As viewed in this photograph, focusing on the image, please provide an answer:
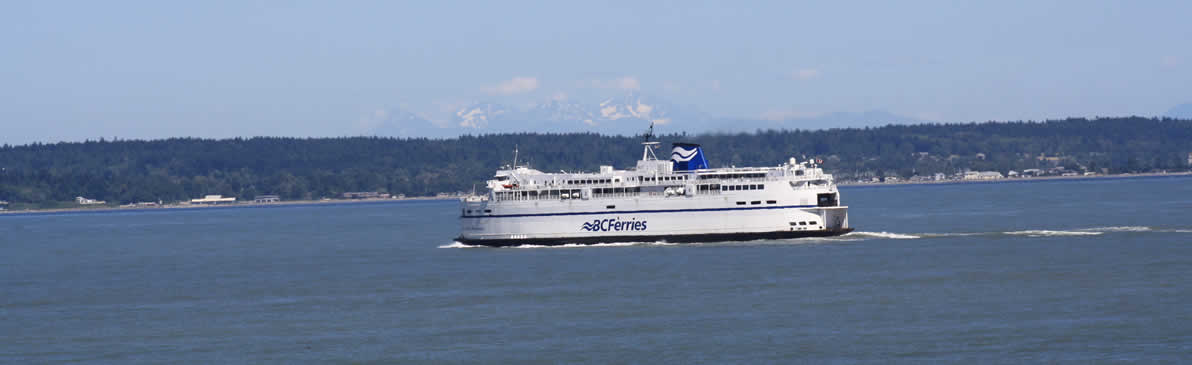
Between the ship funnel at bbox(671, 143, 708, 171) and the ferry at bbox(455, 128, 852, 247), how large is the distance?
21 cm

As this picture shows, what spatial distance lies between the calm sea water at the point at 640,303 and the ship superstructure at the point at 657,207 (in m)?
1.15

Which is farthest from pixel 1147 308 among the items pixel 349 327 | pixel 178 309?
pixel 178 309

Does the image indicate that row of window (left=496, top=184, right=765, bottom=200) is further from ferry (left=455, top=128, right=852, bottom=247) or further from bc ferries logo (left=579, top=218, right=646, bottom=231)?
bc ferries logo (left=579, top=218, right=646, bottom=231)

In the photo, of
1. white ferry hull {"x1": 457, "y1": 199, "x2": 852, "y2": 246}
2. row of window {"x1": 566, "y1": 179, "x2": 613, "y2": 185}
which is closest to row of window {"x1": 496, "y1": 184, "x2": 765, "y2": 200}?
row of window {"x1": 566, "y1": 179, "x2": 613, "y2": 185}

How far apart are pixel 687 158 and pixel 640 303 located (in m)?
24.2

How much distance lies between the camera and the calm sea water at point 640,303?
32250 mm

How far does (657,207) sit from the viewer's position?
61188 mm

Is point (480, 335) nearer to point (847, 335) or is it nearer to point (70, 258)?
point (847, 335)

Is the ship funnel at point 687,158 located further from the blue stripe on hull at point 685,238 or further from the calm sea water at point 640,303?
the calm sea water at point 640,303

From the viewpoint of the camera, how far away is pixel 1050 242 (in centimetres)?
5809

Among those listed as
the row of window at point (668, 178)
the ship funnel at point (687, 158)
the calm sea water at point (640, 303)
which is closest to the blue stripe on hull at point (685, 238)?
the calm sea water at point (640, 303)

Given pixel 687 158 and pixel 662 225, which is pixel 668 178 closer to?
pixel 687 158

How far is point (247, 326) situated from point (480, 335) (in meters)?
7.26

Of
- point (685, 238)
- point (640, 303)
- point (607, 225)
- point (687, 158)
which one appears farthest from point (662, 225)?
point (640, 303)
